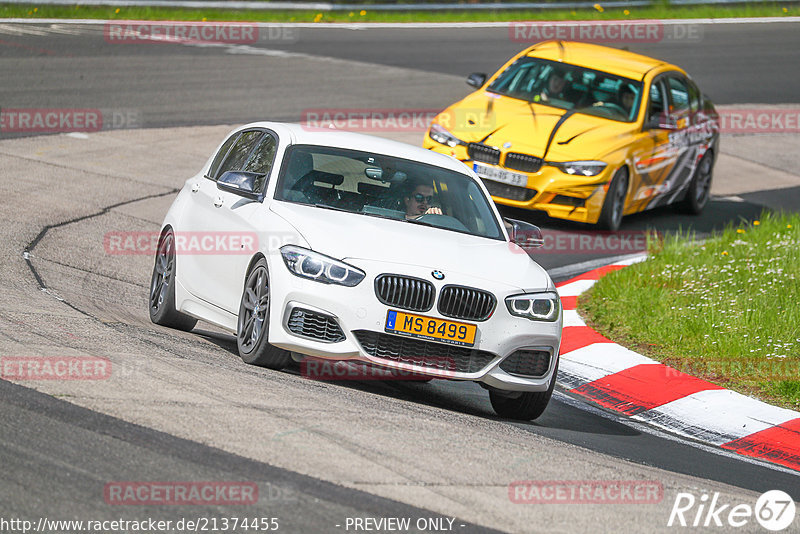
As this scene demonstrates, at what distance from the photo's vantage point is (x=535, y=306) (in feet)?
25.0

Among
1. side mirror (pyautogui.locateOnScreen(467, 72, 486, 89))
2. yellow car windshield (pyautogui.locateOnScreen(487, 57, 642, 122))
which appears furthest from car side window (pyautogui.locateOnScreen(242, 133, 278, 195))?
side mirror (pyautogui.locateOnScreen(467, 72, 486, 89))

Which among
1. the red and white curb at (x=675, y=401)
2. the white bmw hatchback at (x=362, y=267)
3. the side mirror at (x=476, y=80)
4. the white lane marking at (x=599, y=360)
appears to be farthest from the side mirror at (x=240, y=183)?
the side mirror at (x=476, y=80)

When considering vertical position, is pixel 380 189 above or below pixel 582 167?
above

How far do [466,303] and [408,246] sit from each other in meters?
0.52

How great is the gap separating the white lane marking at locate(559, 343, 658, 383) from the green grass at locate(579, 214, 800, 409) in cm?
22

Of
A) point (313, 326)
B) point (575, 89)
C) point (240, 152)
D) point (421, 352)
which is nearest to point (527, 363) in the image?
point (421, 352)

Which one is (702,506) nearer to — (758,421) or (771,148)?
(758,421)

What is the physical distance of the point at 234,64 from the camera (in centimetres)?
2272

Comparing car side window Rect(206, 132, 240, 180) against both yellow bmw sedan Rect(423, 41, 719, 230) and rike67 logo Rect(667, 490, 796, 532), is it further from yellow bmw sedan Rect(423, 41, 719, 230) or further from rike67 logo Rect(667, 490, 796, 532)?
yellow bmw sedan Rect(423, 41, 719, 230)

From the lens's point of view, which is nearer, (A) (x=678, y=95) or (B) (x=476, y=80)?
(B) (x=476, y=80)

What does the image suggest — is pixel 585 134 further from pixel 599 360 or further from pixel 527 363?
pixel 527 363

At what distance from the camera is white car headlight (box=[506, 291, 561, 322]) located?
752cm

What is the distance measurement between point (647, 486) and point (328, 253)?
2.37 meters

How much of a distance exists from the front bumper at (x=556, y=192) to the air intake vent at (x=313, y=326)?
679 centimetres
